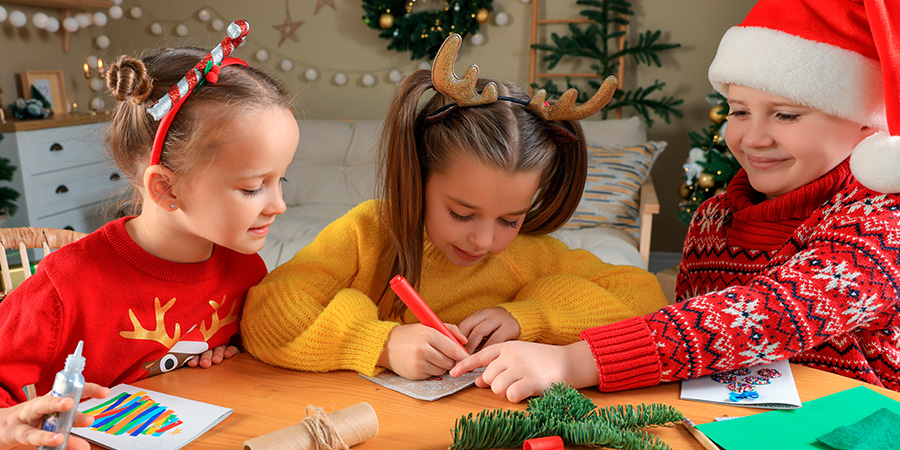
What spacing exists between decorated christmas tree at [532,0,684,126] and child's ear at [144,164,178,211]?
9.07ft

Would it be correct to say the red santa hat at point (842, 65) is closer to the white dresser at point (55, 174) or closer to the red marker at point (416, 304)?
the red marker at point (416, 304)

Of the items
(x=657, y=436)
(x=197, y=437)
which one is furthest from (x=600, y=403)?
(x=197, y=437)

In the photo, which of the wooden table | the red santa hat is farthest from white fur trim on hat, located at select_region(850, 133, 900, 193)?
the wooden table

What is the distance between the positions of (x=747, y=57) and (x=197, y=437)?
90 cm

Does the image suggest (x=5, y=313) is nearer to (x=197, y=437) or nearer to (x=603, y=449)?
(x=197, y=437)

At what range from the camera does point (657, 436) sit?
2.18ft

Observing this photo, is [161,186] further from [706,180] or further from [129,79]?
[706,180]

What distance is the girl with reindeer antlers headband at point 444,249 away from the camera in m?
0.85

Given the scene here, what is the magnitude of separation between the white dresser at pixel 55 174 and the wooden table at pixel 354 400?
2.54m

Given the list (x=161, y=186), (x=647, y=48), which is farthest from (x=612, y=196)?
(x=161, y=186)

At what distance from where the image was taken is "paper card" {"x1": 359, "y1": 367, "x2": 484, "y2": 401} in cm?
76

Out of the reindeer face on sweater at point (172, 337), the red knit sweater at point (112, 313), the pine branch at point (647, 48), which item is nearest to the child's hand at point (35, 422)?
the red knit sweater at point (112, 313)

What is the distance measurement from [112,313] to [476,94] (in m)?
0.58

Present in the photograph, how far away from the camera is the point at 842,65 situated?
881 millimetres
